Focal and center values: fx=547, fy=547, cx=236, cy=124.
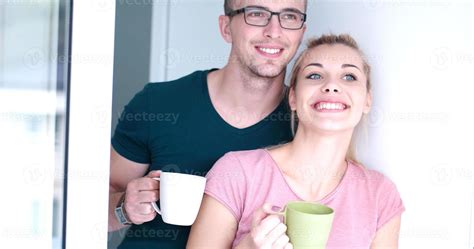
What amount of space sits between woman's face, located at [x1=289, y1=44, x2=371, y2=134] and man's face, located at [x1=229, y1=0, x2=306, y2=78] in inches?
3.6

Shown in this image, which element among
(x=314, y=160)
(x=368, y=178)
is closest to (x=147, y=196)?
(x=314, y=160)

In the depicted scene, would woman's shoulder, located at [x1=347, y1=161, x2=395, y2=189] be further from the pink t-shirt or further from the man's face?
the man's face

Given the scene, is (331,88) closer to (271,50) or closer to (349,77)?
(349,77)

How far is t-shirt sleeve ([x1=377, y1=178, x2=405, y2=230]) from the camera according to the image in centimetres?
123

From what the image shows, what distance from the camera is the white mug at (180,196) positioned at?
1.03m

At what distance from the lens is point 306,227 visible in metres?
0.93

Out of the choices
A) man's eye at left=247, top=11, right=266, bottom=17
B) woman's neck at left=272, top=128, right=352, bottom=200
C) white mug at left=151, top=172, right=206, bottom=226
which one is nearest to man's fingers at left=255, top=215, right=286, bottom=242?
white mug at left=151, top=172, right=206, bottom=226

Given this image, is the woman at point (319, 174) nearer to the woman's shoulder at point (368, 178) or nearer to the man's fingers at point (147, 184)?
the woman's shoulder at point (368, 178)

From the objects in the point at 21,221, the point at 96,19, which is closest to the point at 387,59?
the point at 96,19

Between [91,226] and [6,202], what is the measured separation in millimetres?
140

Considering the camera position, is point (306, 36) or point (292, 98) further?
point (306, 36)

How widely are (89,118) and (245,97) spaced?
2.22 ft

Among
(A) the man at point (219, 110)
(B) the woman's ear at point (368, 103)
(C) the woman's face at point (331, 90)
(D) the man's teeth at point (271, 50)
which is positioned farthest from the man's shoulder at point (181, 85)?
(B) the woman's ear at point (368, 103)

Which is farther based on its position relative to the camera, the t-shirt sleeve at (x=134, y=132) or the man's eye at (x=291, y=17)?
the t-shirt sleeve at (x=134, y=132)
